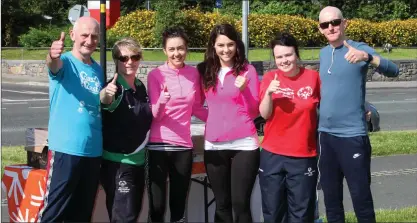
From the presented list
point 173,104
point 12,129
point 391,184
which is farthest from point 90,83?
point 12,129

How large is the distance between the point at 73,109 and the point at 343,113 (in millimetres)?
1933

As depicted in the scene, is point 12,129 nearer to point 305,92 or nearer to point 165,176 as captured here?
point 165,176

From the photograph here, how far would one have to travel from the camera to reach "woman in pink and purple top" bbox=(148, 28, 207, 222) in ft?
15.8

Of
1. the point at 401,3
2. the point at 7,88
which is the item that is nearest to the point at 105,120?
the point at 7,88

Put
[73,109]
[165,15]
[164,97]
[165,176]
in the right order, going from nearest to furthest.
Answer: [73,109] < [164,97] < [165,176] < [165,15]

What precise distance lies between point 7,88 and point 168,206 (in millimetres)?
21054

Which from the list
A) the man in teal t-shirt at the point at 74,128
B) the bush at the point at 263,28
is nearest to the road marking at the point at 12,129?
the man in teal t-shirt at the point at 74,128

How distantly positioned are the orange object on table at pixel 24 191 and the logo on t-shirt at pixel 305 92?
6.57ft

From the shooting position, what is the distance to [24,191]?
5.05 m

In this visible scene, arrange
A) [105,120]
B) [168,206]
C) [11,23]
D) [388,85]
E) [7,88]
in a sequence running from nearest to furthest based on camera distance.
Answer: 1. [105,120]
2. [168,206]
3. [7,88]
4. [388,85]
5. [11,23]

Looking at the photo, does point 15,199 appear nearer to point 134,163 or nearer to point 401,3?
point 134,163

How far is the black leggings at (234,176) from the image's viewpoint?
483 cm

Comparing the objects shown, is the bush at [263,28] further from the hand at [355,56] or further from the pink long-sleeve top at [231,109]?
the hand at [355,56]

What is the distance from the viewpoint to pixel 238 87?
475 cm
